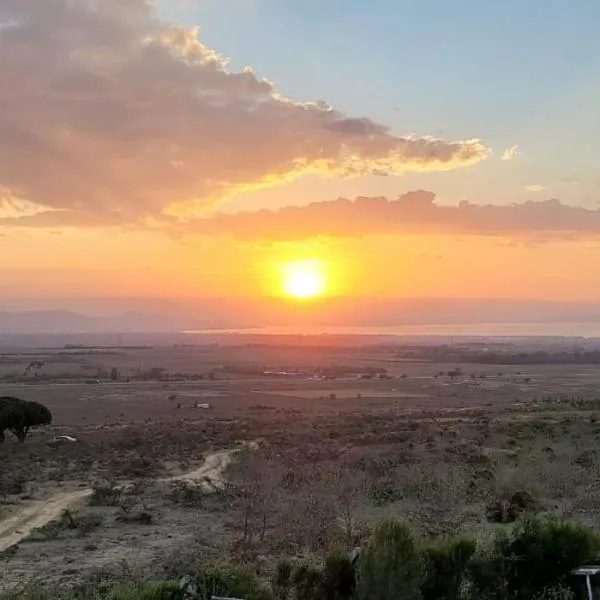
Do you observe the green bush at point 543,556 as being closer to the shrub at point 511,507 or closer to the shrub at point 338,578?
the shrub at point 338,578

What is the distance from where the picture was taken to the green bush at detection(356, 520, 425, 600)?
865 centimetres

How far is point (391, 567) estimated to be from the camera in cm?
872

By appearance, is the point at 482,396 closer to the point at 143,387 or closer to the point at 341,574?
the point at 143,387

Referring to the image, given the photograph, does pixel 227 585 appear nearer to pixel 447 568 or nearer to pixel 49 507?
pixel 447 568

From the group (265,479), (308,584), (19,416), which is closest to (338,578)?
(308,584)

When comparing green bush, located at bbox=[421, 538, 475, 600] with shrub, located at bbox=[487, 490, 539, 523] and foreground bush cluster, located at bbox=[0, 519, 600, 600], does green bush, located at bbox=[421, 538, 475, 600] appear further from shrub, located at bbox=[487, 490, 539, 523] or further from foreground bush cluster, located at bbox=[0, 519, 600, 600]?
shrub, located at bbox=[487, 490, 539, 523]

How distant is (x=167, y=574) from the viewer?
12.8 metres

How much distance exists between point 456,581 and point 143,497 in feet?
49.4

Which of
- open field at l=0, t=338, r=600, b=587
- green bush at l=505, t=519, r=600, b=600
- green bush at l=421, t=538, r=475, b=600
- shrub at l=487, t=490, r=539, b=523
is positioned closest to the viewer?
green bush at l=421, t=538, r=475, b=600

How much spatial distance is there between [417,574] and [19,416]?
31826 mm

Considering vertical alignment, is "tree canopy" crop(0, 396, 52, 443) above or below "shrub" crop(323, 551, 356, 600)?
below

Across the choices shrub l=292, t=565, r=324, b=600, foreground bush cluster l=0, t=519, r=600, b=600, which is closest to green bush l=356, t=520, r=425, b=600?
foreground bush cluster l=0, t=519, r=600, b=600

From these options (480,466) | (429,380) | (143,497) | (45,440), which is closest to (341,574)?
(143,497)

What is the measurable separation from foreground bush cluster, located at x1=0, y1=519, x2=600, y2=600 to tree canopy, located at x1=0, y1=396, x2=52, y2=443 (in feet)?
88.7
